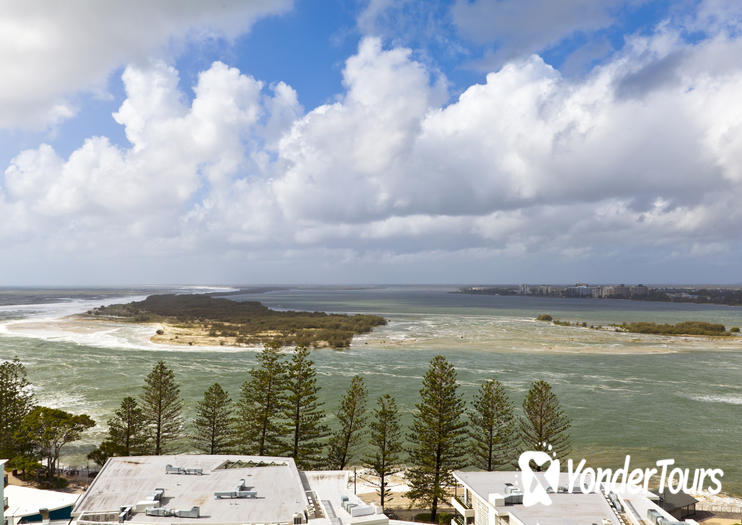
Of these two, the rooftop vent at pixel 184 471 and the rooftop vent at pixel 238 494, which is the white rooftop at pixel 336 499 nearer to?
the rooftop vent at pixel 238 494

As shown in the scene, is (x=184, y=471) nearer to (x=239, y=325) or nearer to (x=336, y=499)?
(x=336, y=499)

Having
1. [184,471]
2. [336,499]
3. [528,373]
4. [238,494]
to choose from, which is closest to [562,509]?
[336,499]

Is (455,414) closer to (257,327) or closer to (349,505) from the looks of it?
(349,505)

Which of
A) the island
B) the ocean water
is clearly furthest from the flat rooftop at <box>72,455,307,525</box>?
the island

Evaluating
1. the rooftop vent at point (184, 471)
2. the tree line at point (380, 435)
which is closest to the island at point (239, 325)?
the tree line at point (380, 435)

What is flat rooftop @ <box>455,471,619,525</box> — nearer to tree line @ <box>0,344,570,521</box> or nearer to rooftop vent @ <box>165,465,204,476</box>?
tree line @ <box>0,344,570,521</box>
